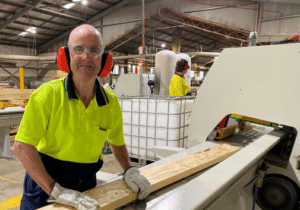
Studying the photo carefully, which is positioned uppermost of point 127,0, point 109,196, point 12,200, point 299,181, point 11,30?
point 127,0

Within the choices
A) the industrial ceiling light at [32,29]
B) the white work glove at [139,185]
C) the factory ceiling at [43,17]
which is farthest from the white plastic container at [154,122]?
the industrial ceiling light at [32,29]

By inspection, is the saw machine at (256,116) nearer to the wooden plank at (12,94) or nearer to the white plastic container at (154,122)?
the white plastic container at (154,122)

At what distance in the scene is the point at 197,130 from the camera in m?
2.28

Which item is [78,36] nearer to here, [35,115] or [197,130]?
[35,115]

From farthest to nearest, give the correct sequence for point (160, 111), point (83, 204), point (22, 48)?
point (22, 48) < point (160, 111) < point (83, 204)

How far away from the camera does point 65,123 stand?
1.07 metres

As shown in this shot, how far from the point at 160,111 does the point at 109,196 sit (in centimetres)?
235

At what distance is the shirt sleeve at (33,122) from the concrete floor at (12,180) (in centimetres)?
215

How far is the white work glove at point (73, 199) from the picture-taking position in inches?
33.8

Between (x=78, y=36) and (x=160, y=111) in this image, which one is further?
(x=160, y=111)

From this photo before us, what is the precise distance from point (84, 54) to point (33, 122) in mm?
431

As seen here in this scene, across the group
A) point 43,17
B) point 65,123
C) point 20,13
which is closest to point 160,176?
point 65,123

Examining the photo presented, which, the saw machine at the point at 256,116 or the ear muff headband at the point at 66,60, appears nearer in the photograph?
the ear muff headband at the point at 66,60

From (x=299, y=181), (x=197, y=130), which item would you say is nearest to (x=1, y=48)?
(x=197, y=130)
